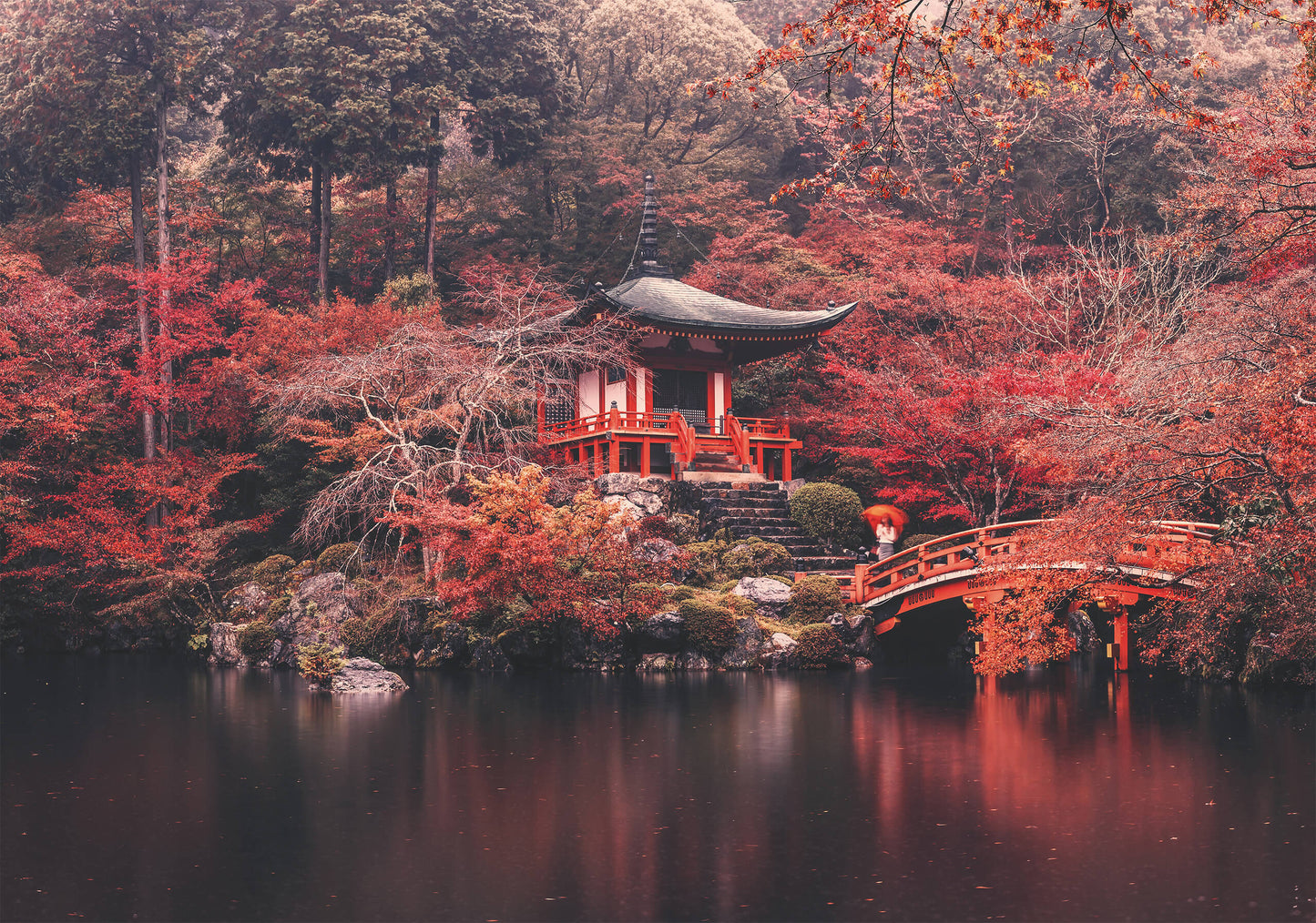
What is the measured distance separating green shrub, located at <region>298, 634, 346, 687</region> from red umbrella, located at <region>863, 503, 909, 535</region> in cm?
967

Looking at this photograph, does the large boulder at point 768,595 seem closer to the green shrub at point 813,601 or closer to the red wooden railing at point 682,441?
the green shrub at point 813,601

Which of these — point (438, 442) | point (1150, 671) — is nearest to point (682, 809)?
point (1150, 671)

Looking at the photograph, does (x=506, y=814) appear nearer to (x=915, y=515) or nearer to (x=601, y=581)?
(x=601, y=581)

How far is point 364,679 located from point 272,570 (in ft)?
22.8

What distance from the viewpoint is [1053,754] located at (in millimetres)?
10906

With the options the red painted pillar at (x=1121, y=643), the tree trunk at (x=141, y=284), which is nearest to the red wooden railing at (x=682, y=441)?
the red painted pillar at (x=1121, y=643)

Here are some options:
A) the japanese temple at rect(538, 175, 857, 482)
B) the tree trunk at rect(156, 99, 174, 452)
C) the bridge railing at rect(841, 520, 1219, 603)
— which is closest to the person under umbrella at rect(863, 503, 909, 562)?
the bridge railing at rect(841, 520, 1219, 603)

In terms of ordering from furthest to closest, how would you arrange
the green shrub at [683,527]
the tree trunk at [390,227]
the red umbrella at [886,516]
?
1. the tree trunk at [390,227]
2. the green shrub at [683,527]
3. the red umbrella at [886,516]

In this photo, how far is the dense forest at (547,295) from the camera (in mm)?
15789

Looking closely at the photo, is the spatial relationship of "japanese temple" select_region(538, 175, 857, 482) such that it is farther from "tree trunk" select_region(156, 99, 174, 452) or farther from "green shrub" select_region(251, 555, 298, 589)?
"tree trunk" select_region(156, 99, 174, 452)

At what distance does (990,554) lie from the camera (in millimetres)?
17141

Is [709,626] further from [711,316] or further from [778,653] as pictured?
[711,316]

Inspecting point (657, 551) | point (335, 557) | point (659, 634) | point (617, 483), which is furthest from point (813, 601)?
point (335, 557)

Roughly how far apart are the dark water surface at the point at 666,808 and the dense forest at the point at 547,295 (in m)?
3.58
